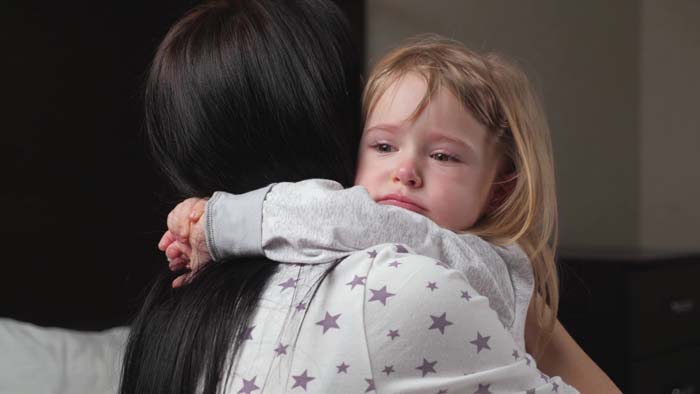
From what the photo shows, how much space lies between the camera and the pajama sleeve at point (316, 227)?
71cm

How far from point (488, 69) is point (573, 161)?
2222 millimetres

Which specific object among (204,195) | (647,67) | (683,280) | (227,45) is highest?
(227,45)

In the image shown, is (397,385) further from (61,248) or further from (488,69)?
(61,248)

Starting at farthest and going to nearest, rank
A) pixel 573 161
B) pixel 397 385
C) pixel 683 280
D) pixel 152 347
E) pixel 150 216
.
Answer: pixel 573 161 < pixel 683 280 < pixel 150 216 < pixel 152 347 < pixel 397 385

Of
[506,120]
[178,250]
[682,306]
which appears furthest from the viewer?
[682,306]

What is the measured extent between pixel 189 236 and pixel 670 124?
2.78 metres

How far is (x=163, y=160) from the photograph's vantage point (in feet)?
2.72

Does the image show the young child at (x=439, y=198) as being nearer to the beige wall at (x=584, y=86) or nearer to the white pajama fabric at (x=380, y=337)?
the white pajama fabric at (x=380, y=337)

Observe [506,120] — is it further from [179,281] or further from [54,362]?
A: [54,362]

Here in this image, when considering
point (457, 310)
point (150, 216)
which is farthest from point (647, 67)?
point (457, 310)

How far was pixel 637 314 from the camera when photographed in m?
2.26

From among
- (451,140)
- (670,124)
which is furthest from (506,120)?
(670,124)

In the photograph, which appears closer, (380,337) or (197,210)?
(380,337)

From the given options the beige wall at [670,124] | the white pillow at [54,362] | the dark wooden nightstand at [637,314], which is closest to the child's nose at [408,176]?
the white pillow at [54,362]
